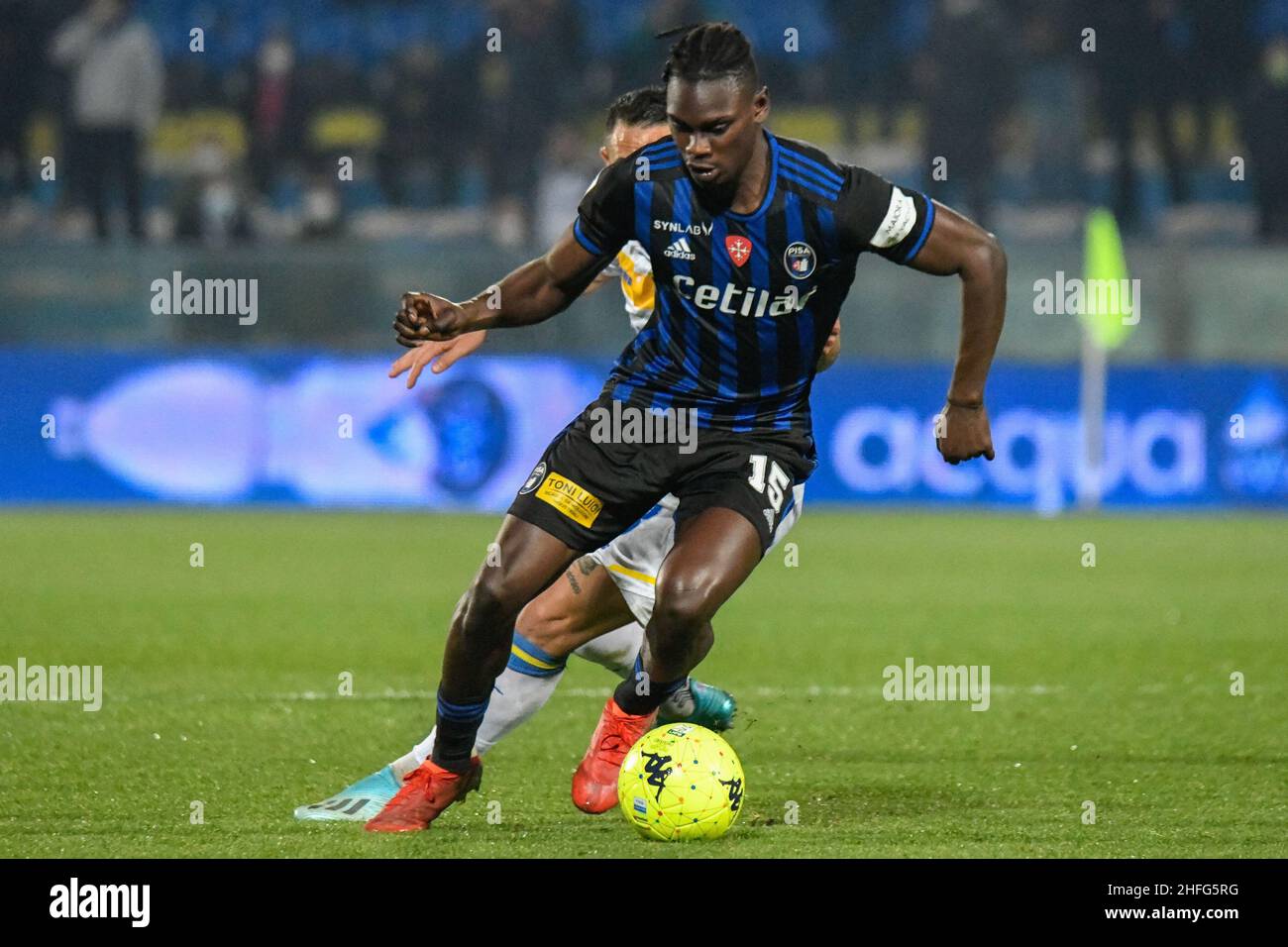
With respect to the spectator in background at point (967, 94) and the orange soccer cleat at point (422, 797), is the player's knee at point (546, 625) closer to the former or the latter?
the orange soccer cleat at point (422, 797)

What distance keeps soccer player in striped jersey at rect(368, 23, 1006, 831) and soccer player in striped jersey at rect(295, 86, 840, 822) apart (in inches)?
8.8

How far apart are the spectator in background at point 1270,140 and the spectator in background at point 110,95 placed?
30.6ft

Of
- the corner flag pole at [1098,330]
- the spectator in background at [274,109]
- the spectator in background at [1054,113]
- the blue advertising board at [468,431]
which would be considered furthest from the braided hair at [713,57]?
the spectator in background at [274,109]

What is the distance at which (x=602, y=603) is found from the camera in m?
5.98

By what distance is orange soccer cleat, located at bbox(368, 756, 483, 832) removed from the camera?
518 centimetres

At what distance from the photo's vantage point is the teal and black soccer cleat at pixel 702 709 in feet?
20.7

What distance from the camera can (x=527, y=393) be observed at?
49.4 feet

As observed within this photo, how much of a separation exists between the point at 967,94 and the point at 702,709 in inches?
449

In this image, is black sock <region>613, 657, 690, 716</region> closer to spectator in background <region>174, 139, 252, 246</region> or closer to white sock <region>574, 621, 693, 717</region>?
white sock <region>574, 621, 693, 717</region>

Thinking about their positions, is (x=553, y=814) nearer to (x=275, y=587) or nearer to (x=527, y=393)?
(x=275, y=587)

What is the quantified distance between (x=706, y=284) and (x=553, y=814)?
151cm

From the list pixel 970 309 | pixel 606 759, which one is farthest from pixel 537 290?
pixel 606 759

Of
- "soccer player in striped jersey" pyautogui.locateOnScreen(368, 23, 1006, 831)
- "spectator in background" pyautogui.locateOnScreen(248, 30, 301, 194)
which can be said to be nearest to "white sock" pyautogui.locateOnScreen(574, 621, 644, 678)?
"soccer player in striped jersey" pyautogui.locateOnScreen(368, 23, 1006, 831)

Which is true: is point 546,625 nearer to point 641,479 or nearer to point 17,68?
point 641,479
